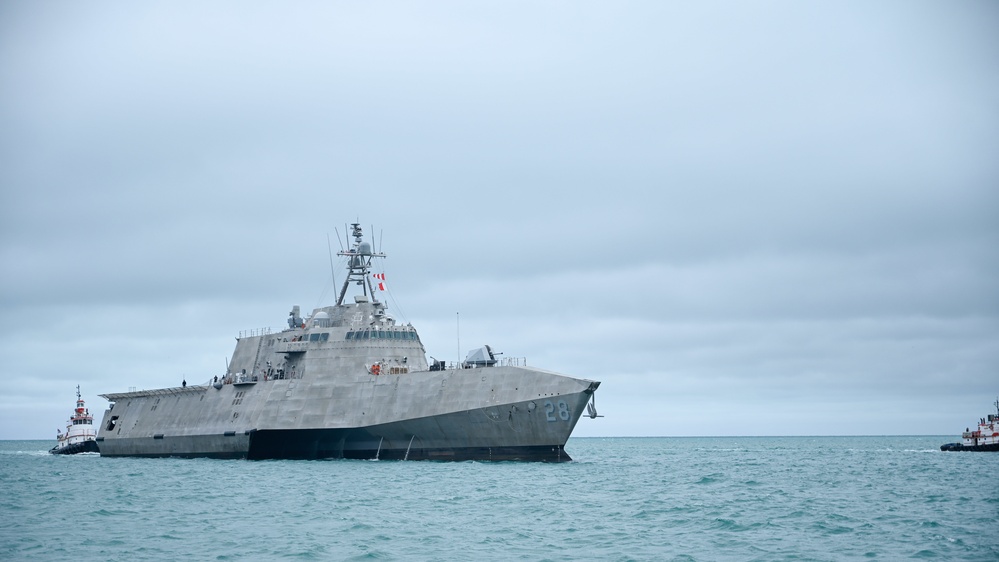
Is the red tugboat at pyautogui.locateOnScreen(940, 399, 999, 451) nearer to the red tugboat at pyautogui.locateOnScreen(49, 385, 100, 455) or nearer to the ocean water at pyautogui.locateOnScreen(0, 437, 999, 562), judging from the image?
the ocean water at pyautogui.locateOnScreen(0, 437, 999, 562)

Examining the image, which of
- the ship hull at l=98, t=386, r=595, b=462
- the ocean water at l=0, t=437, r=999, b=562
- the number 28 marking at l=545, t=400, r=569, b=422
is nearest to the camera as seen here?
the ocean water at l=0, t=437, r=999, b=562

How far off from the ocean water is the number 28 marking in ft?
7.90

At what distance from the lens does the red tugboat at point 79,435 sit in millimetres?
84500

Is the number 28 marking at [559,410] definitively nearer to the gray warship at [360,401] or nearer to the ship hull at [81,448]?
the gray warship at [360,401]

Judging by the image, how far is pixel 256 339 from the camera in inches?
2586

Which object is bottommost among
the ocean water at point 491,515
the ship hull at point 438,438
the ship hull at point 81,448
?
the ocean water at point 491,515

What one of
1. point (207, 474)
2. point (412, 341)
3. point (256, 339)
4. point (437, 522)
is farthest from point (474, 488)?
point (256, 339)

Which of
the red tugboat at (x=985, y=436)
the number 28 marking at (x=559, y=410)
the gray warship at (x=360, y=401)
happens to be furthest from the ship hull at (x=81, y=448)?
the red tugboat at (x=985, y=436)

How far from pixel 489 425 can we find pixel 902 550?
27078mm

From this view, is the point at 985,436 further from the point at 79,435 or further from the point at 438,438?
the point at 79,435

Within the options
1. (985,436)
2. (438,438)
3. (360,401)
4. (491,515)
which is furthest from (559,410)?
(985,436)

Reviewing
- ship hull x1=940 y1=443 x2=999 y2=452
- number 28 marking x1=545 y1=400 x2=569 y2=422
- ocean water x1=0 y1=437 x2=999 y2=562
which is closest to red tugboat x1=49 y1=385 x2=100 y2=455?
ocean water x1=0 y1=437 x2=999 y2=562

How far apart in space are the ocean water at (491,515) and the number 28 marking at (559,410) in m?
2.41

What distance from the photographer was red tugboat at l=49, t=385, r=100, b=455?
84.5 metres
